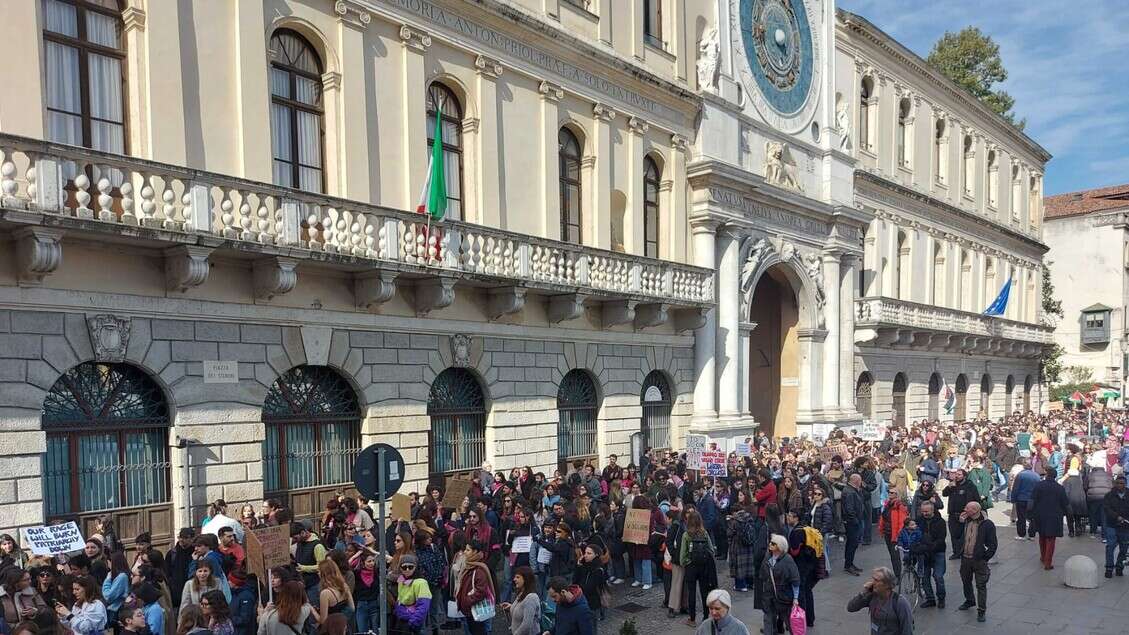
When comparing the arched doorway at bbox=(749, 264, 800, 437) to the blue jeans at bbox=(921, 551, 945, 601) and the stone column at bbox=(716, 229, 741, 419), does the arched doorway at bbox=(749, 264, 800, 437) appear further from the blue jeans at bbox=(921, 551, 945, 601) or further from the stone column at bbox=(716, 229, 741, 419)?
the blue jeans at bbox=(921, 551, 945, 601)

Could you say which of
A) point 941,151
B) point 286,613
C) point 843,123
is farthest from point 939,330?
point 286,613

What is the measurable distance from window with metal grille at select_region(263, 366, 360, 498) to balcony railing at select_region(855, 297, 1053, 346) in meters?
22.4

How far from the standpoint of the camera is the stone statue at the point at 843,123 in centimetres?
3167

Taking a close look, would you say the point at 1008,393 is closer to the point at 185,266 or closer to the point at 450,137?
the point at 450,137

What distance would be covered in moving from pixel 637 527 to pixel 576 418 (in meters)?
8.55

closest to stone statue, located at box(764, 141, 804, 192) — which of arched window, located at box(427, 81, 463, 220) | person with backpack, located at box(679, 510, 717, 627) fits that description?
arched window, located at box(427, 81, 463, 220)

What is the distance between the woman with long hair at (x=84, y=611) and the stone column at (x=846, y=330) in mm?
27280

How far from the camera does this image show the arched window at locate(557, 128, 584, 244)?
71.7 feet

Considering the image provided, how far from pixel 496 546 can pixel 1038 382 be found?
48418 mm

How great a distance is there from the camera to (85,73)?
1328 cm

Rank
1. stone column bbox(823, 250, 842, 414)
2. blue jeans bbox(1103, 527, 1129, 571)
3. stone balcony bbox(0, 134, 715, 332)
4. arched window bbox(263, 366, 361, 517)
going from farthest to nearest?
stone column bbox(823, 250, 842, 414)
arched window bbox(263, 366, 361, 517)
blue jeans bbox(1103, 527, 1129, 571)
stone balcony bbox(0, 134, 715, 332)

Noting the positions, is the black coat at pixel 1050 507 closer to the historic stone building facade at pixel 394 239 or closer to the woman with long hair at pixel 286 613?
the historic stone building facade at pixel 394 239

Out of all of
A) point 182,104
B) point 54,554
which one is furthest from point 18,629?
point 182,104

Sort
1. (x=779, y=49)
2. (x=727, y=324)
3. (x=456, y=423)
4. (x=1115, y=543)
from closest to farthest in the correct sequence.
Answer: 1. (x=1115, y=543)
2. (x=456, y=423)
3. (x=727, y=324)
4. (x=779, y=49)
